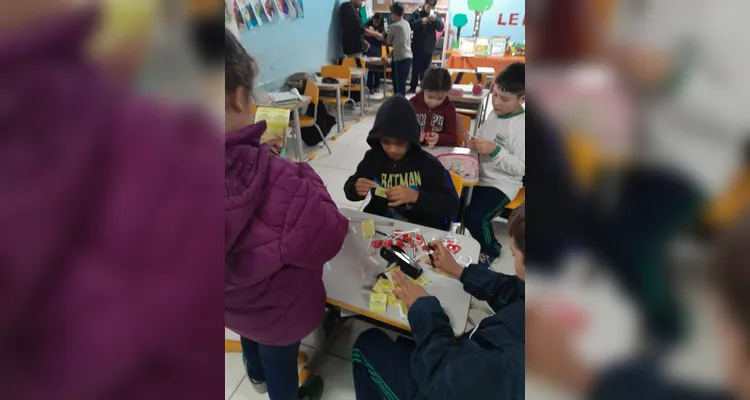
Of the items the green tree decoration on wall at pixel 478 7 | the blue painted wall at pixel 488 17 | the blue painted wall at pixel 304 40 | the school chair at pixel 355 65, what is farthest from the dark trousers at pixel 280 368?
the green tree decoration on wall at pixel 478 7

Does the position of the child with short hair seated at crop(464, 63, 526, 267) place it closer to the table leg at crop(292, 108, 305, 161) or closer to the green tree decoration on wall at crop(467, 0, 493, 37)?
the table leg at crop(292, 108, 305, 161)

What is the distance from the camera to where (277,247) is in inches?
31.1

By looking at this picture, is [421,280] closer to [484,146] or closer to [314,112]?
[484,146]

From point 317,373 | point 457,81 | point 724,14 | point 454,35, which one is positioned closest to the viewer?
point 724,14

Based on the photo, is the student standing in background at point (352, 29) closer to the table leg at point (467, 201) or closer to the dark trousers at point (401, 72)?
the dark trousers at point (401, 72)

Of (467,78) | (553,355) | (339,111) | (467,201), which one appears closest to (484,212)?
(467,201)

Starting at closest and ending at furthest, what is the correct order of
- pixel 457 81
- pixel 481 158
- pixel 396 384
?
pixel 396 384 < pixel 481 158 < pixel 457 81

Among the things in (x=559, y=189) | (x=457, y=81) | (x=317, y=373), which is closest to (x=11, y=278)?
(x=559, y=189)

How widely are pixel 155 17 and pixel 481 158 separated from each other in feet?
6.70

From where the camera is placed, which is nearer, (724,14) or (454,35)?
(724,14)

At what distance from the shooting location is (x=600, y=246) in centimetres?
16

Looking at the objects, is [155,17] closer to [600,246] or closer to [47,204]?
[47,204]

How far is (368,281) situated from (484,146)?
3.68 ft

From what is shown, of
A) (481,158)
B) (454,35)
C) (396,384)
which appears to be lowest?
(396,384)
